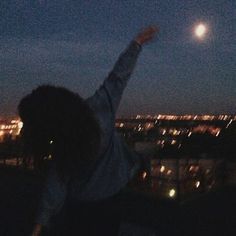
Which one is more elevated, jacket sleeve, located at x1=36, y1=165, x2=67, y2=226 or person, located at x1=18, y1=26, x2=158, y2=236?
person, located at x1=18, y1=26, x2=158, y2=236

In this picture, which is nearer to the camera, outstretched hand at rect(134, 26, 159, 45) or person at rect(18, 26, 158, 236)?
person at rect(18, 26, 158, 236)

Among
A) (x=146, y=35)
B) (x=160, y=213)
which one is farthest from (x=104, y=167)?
(x=160, y=213)

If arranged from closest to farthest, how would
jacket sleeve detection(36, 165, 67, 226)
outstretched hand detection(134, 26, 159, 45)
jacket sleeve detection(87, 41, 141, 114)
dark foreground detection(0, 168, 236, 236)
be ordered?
jacket sleeve detection(36, 165, 67, 226) → jacket sleeve detection(87, 41, 141, 114) → outstretched hand detection(134, 26, 159, 45) → dark foreground detection(0, 168, 236, 236)

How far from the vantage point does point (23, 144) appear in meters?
2.62

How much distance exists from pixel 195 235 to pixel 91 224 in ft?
17.1

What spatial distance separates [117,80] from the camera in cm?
285

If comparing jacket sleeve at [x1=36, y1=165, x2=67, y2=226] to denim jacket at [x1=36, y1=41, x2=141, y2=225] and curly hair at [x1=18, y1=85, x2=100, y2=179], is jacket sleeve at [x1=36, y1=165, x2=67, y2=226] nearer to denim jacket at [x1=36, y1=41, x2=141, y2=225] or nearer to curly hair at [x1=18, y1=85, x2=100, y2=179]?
denim jacket at [x1=36, y1=41, x2=141, y2=225]

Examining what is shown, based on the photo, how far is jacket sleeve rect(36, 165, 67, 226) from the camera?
264 centimetres

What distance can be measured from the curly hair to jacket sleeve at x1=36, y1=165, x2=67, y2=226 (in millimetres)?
114

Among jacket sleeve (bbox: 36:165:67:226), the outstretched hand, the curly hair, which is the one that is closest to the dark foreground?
the outstretched hand

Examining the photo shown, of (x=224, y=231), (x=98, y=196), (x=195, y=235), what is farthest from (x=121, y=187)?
(x=224, y=231)

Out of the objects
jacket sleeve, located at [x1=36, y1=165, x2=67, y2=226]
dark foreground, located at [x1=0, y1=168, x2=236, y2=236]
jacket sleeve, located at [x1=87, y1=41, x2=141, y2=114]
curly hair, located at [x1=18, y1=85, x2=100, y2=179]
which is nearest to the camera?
curly hair, located at [x1=18, y1=85, x2=100, y2=179]

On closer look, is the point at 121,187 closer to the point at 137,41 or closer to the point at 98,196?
the point at 98,196

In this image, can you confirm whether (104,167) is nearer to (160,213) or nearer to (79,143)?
(79,143)
